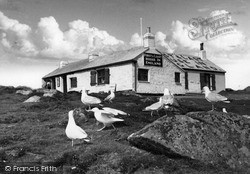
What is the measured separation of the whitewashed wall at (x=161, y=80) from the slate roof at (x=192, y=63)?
423 centimetres

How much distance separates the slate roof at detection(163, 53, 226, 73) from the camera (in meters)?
51.0

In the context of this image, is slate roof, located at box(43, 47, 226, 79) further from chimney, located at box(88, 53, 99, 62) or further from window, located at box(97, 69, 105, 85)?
window, located at box(97, 69, 105, 85)

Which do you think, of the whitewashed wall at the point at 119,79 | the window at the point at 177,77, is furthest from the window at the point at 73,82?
the window at the point at 177,77

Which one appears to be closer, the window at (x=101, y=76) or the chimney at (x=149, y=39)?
the chimney at (x=149, y=39)

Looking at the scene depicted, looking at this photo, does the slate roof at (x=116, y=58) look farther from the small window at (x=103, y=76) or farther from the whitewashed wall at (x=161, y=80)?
the whitewashed wall at (x=161, y=80)

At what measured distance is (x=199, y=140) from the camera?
36.2 feet

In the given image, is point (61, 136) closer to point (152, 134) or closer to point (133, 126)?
point (133, 126)

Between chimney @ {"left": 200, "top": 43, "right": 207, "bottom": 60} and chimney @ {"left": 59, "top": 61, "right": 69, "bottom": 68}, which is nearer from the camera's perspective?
chimney @ {"left": 200, "top": 43, "right": 207, "bottom": 60}

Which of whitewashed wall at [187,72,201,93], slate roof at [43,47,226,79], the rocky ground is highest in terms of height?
slate roof at [43,47,226,79]

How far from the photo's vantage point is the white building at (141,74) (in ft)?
133

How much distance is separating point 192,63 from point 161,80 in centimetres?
1217

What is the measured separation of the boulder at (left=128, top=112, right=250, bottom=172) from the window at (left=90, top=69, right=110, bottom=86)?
1229 inches

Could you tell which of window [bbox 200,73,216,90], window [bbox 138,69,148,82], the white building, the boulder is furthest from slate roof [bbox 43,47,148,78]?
the boulder

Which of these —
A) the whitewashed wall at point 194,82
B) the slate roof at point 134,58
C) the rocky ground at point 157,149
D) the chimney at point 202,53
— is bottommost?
the rocky ground at point 157,149
